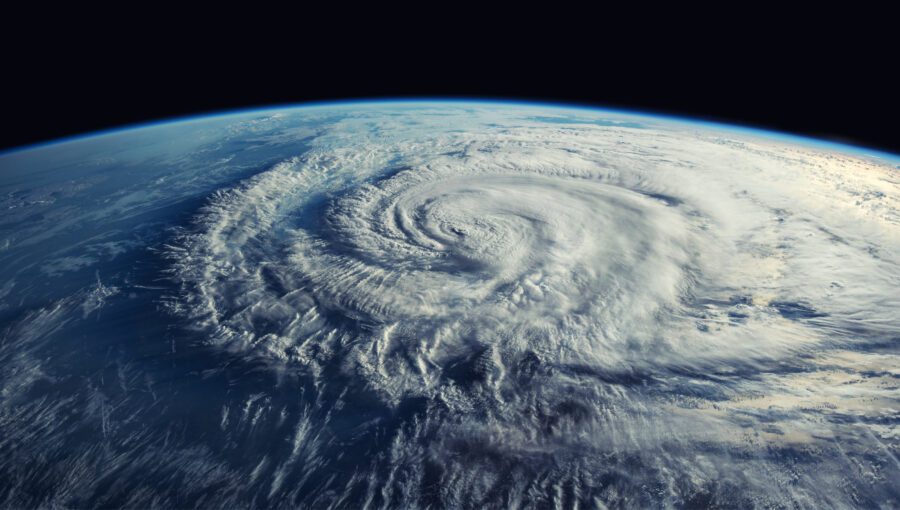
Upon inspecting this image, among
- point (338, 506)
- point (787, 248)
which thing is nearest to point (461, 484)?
point (338, 506)

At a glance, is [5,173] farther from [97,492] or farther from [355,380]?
[355,380]

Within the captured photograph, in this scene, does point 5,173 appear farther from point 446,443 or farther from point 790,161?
point 790,161

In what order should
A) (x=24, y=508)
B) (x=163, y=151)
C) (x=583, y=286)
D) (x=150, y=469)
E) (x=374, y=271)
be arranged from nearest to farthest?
1. (x=24, y=508)
2. (x=150, y=469)
3. (x=583, y=286)
4. (x=374, y=271)
5. (x=163, y=151)

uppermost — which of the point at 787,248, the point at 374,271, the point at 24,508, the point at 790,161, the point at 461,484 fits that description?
the point at 790,161

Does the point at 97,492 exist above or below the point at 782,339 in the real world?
below

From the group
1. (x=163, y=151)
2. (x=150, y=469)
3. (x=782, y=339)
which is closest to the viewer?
(x=150, y=469)

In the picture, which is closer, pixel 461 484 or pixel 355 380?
pixel 461 484
